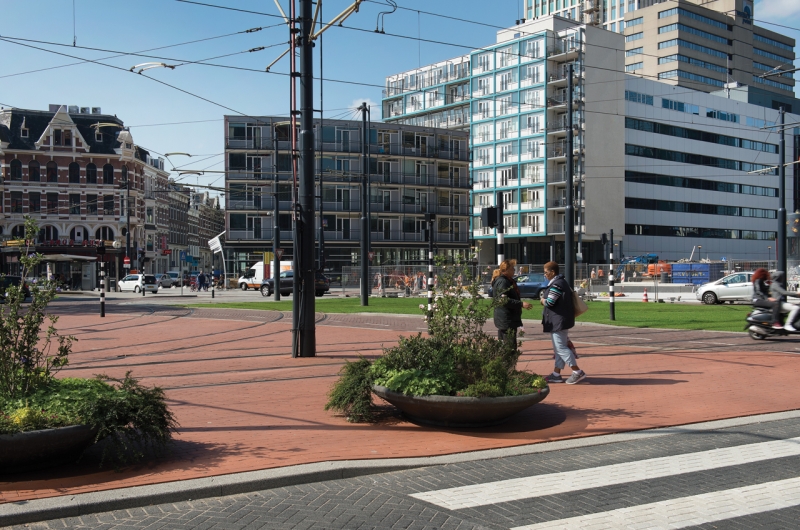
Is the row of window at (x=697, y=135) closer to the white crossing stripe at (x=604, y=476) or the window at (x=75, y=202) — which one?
the window at (x=75, y=202)

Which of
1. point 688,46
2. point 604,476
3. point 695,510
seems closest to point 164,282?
point 604,476

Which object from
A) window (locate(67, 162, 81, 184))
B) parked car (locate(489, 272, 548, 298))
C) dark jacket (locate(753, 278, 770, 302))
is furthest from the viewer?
window (locate(67, 162, 81, 184))

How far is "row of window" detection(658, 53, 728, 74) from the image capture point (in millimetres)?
87500

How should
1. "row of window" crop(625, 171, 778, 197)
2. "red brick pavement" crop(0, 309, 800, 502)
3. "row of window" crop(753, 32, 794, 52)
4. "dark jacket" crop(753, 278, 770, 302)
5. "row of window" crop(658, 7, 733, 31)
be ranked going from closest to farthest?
"red brick pavement" crop(0, 309, 800, 502), "dark jacket" crop(753, 278, 770, 302), "row of window" crop(625, 171, 778, 197), "row of window" crop(658, 7, 733, 31), "row of window" crop(753, 32, 794, 52)

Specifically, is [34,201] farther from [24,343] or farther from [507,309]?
[24,343]

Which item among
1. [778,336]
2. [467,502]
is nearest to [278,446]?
[467,502]

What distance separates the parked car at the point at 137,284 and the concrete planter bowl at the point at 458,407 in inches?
1937

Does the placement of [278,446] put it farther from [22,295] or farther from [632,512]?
[632,512]

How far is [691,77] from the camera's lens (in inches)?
3521

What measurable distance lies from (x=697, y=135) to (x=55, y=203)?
221 ft

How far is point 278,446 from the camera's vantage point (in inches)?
253

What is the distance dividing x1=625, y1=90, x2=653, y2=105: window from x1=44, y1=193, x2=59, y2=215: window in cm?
5723

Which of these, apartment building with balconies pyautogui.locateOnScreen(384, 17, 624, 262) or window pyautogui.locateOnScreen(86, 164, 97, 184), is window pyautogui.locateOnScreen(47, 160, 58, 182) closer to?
window pyautogui.locateOnScreen(86, 164, 97, 184)

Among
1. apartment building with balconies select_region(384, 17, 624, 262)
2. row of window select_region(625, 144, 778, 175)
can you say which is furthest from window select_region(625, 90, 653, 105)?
row of window select_region(625, 144, 778, 175)
